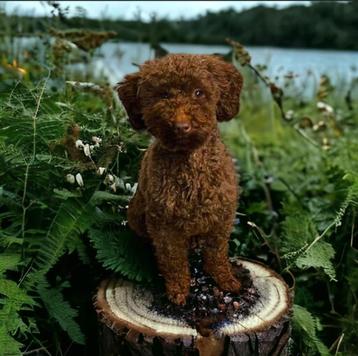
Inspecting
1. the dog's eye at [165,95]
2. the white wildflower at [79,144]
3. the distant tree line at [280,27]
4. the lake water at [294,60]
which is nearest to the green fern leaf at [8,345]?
the white wildflower at [79,144]

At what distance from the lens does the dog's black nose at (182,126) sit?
139 centimetres

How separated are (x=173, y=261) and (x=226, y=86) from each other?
1.62ft

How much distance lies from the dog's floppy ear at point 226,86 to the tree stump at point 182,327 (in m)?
0.54

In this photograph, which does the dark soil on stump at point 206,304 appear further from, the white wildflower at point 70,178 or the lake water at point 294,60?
the lake water at point 294,60

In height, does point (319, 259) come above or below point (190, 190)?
below

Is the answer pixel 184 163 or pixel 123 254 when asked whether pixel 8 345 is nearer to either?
pixel 123 254

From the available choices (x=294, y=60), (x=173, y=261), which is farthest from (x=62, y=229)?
(x=294, y=60)

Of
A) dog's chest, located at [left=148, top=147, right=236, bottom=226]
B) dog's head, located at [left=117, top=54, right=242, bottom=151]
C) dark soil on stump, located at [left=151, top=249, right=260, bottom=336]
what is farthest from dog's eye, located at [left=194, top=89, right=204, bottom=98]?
dark soil on stump, located at [left=151, top=249, right=260, bottom=336]

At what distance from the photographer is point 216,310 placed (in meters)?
1.66

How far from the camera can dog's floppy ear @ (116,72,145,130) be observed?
1.55 meters

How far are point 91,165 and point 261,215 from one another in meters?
1.22

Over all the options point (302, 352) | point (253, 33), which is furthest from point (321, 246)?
point (253, 33)

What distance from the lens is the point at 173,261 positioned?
164 cm

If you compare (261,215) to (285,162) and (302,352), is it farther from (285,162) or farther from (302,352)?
(285,162)
